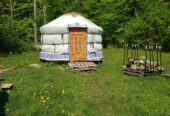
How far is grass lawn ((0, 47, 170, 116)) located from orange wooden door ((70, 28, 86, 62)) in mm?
2893

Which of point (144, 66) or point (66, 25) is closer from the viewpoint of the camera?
point (144, 66)

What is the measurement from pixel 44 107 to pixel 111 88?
11.3ft

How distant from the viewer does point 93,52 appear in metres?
17.2

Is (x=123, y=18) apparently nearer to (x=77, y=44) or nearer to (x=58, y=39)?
(x=77, y=44)

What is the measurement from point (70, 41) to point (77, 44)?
0.42 metres

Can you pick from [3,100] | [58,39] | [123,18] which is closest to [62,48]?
[58,39]

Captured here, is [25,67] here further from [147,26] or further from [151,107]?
[147,26]

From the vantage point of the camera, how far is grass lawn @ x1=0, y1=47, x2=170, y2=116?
8.38 m

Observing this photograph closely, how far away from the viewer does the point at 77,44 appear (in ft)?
55.6

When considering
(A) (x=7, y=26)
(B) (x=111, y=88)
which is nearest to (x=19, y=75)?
(B) (x=111, y=88)

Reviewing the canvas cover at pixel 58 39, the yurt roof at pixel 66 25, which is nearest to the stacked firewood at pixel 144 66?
the canvas cover at pixel 58 39

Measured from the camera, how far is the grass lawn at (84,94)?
8.38m

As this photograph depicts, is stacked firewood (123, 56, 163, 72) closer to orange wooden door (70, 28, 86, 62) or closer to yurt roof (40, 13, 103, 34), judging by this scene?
orange wooden door (70, 28, 86, 62)

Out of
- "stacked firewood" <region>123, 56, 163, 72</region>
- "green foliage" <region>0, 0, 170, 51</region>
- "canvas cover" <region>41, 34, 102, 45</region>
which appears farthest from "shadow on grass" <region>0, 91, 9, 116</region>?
"green foliage" <region>0, 0, 170, 51</region>
